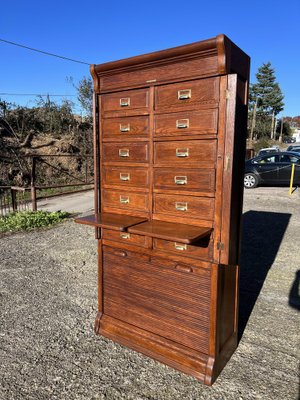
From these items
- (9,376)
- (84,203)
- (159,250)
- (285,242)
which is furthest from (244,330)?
(84,203)

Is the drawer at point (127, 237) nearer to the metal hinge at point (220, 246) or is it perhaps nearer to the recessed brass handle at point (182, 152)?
the metal hinge at point (220, 246)

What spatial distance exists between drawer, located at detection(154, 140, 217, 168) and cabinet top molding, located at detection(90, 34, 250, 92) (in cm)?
44

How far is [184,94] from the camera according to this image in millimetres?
2139

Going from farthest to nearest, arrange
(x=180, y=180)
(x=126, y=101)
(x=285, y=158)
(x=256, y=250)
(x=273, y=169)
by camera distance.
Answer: (x=273, y=169), (x=285, y=158), (x=256, y=250), (x=126, y=101), (x=180, y=180)

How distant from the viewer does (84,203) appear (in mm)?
9445

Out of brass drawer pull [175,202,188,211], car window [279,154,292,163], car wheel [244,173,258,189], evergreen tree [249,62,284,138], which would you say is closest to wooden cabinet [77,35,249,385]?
brass drawer pull [175,202,188,211]

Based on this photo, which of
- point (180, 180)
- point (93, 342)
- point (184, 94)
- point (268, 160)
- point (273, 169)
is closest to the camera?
point (184, 94)

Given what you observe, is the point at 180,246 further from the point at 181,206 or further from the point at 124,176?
the point at 124,176

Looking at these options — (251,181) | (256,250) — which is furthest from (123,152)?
(251,181)

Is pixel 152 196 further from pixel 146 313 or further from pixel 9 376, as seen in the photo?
pixel 9 376

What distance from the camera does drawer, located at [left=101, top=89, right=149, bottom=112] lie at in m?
2.34

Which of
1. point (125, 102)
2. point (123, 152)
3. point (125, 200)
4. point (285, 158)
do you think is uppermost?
point (125, 102)

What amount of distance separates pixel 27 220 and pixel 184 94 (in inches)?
209

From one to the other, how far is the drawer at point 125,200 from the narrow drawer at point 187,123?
52 cm
